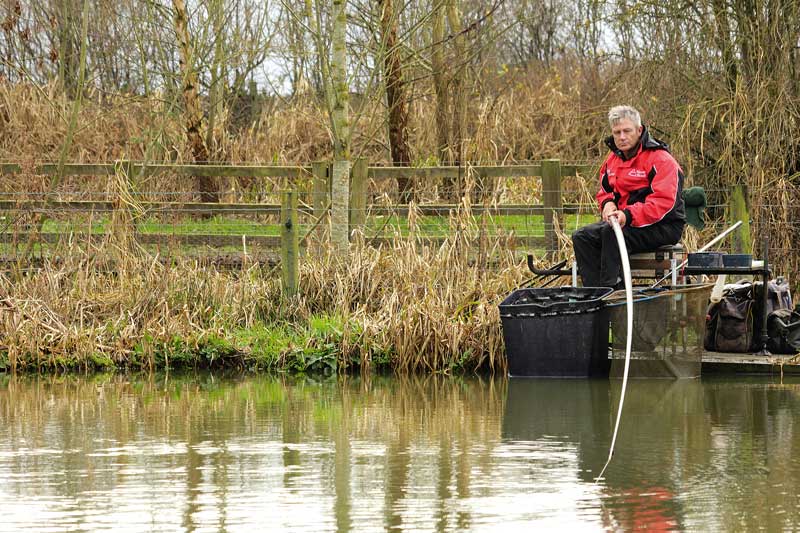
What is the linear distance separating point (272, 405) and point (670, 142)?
19.7ft

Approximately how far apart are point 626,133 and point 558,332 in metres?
1.56

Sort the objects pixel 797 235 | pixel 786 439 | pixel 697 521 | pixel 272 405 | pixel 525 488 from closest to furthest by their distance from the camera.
Answer: pixel 697 521 → pixel 525 488 → pixel 786 439 → pixel 272 405 → pixel 797 235

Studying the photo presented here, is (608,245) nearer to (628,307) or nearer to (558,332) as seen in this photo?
(558,332)

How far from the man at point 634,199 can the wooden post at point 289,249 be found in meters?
2.78

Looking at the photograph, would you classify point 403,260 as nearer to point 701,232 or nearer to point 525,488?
point 701,232


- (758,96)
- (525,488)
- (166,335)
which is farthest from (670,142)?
(525,488)

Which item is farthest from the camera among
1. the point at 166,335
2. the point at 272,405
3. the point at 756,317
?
the point at 166,335

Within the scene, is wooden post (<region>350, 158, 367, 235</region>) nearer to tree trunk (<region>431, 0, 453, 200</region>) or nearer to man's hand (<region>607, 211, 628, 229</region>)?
man's hand (<region>607, 211, 628, 229</region>)

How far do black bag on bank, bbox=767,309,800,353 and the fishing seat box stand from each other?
1.32 m

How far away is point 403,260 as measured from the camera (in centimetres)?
1182

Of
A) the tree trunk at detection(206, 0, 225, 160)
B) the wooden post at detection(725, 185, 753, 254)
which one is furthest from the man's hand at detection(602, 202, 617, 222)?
the tree trunk at detection(206, 0, 225, 160)

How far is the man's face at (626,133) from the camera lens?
9984 mm

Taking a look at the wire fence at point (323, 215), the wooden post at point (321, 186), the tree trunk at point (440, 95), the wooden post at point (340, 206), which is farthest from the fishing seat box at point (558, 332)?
the tree trunk at point (440, 95)

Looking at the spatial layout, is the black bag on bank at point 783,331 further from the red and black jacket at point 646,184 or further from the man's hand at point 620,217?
the man's hand at point 620,217
